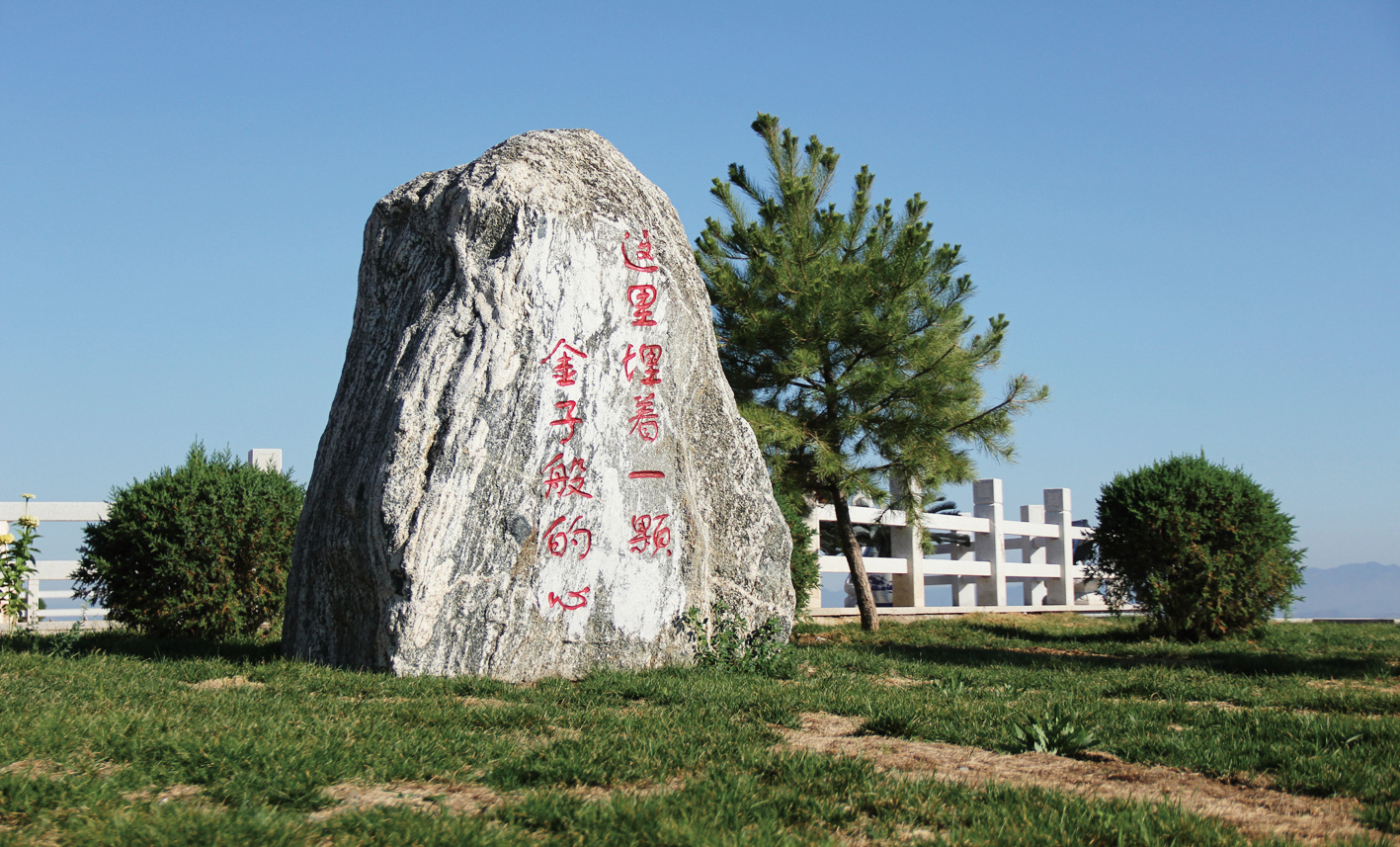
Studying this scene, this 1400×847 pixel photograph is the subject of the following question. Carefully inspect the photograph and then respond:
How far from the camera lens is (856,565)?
42.8 feet

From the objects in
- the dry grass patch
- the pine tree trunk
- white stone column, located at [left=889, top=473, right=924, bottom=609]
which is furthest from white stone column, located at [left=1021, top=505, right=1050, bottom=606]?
the dry grass patch

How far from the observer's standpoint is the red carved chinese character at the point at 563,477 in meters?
6.58

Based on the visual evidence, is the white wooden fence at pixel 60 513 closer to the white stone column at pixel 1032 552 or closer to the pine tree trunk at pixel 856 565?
the pine tree trunk at pixel 856 565

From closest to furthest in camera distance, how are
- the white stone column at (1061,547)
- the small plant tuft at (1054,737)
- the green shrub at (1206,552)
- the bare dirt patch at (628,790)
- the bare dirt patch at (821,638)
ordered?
the bare dirt patch at (628,790), the small plant tuft at (1054,737), the bare dirt patch at (821,638), the green shrub at (1206,552), the white stone column at (1061,547)

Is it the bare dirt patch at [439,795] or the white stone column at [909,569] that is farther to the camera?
the white stone column at [909,569]

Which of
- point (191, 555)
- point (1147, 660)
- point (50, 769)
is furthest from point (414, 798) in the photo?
point (1147, 660)

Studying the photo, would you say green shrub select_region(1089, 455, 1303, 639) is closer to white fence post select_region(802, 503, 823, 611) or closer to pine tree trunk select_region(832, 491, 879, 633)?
pine tree trunk select_region(832, 491, 879, 633)

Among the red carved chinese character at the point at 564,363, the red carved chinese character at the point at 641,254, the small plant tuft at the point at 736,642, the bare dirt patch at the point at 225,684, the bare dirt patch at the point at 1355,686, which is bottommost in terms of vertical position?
the bare dirt patch at the point at 1355,686

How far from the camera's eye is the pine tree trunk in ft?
42.0

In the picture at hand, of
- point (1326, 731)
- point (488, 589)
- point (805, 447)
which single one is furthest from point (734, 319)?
point (1326, 731)

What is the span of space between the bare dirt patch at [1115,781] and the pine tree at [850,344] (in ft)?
23.5

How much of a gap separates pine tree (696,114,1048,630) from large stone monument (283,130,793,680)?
13.4 feet

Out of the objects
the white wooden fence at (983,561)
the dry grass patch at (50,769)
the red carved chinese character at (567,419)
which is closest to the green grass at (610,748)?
the dry grass patch at (50,769)

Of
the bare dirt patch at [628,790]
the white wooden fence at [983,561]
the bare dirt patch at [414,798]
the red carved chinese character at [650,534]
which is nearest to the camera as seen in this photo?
the bare dirt patch at [414,798]
